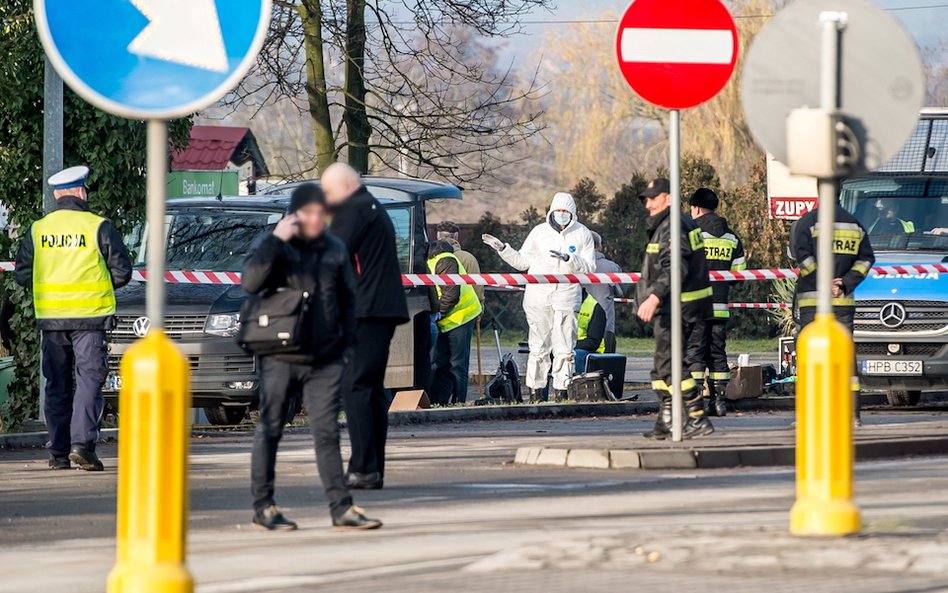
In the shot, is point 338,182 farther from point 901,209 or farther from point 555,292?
point 901,209

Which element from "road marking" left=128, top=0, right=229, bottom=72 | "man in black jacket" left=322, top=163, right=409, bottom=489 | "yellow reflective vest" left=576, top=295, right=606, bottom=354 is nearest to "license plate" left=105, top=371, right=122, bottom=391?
"man in black jacket" left=322, top=163, right=409, bottom=489

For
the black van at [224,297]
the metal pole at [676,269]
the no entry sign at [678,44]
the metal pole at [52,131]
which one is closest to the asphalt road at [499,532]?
the metal pole at [676,269]

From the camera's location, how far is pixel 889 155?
8383mm

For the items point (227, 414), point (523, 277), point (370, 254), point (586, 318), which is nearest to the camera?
point (370, 254)

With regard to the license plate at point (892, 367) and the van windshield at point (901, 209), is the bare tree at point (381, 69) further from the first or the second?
the license plate at point (892, 367)

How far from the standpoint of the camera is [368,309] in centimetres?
1107

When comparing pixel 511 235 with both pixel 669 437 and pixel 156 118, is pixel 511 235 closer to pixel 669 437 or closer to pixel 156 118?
pixel 669 437

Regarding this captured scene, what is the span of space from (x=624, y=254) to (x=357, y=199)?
1132 inches

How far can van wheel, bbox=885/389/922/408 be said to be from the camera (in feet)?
65.7

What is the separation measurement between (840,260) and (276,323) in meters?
6.55

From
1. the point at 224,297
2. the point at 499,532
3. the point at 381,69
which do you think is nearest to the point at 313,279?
the point at 499,532

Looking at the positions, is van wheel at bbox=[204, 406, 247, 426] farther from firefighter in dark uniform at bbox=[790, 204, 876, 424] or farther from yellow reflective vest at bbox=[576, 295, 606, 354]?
firefighter in dark uniform at bbox=[790, 204, 876, 424]

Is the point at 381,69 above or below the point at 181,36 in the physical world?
above

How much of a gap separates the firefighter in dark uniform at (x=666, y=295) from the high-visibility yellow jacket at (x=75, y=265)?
3553 mm
